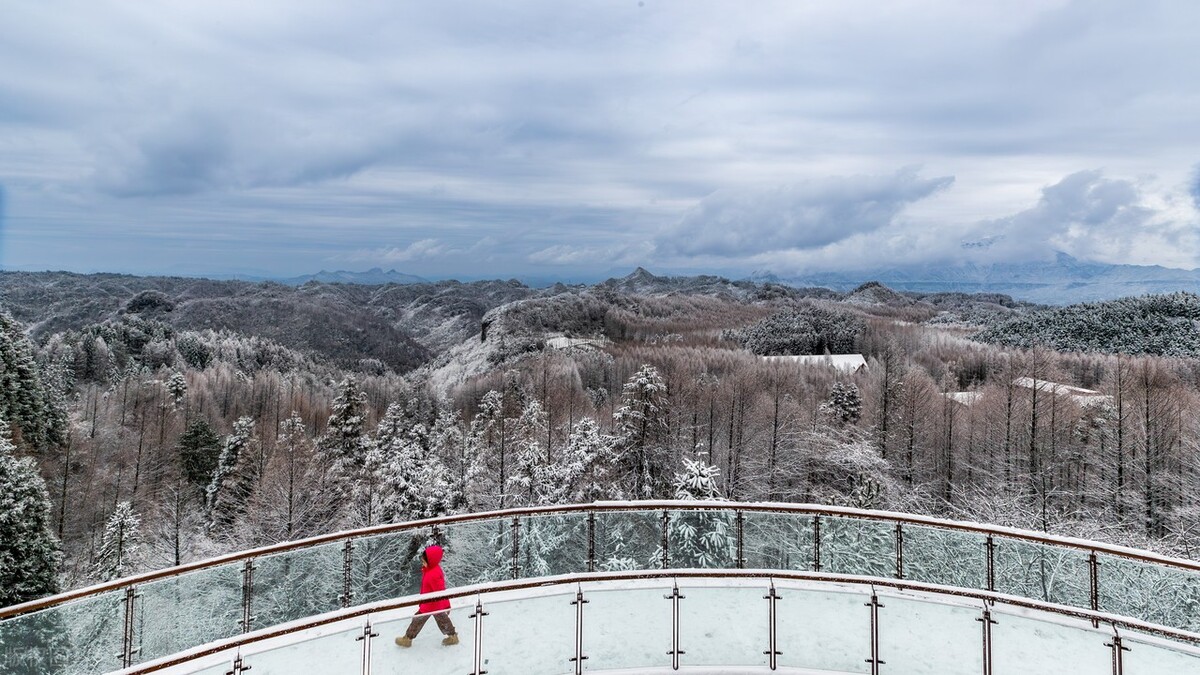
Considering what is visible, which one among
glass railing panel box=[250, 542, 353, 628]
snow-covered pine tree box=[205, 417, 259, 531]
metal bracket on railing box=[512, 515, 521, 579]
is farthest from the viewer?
snow-covered pine tree box=[205, 417, 259, 531]

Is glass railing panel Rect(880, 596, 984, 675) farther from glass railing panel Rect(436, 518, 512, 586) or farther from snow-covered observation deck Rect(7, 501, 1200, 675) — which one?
glass railing panel Rect(436, 518, 512, 586)

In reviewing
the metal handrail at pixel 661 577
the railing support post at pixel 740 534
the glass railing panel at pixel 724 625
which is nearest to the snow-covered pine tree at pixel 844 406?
the railing support post at pixel 740 534

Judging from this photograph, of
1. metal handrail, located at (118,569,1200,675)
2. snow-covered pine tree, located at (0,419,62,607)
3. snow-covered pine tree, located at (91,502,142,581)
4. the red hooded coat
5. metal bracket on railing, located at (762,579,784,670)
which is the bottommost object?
snow-covered pine tree, located at (91,502,142,581)

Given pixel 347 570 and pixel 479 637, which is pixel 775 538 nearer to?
pixel 479 637

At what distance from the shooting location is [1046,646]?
7.22 meters

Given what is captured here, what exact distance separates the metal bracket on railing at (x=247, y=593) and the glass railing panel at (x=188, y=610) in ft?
0.12

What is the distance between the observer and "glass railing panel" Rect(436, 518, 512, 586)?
9891mm

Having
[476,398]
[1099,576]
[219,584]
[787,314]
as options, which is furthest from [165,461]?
[787,314]

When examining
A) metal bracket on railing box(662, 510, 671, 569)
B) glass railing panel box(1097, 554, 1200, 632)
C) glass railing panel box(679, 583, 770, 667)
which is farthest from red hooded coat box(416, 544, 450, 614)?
glass railing panel box(1097, 554, 1200, 632)

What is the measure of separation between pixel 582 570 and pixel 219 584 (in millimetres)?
4662

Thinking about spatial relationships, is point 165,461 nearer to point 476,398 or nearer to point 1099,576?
point 476,398

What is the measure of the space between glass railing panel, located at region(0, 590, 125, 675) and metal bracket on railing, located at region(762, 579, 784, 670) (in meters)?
7.49

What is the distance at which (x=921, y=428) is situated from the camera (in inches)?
1736

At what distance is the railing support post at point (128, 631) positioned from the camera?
7.67 metres
